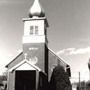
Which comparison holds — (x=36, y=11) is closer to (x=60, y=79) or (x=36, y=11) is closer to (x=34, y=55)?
(x=34, y=55)

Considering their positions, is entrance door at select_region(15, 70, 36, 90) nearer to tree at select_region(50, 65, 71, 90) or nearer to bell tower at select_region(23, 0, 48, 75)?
bell tower at select_region(23, 0, 48, 75)

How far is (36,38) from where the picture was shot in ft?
131

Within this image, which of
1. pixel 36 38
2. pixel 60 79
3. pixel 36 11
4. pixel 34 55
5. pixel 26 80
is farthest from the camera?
pixel 36 11

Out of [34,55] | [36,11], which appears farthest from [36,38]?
[36,11]

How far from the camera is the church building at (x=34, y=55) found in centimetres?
3784

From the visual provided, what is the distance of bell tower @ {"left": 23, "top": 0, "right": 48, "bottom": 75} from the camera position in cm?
3872

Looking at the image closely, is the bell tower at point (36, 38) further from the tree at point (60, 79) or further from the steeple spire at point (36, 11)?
the tree at point (60, 79)

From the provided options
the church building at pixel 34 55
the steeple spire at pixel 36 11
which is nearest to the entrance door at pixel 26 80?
the church building at pixel 34 55

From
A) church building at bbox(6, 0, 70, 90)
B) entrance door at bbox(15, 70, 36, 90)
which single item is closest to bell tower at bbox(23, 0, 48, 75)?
church building at bbox(6, 0, 70, 90)

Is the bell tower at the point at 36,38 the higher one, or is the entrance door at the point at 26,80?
the bell tower at the point at 36,38

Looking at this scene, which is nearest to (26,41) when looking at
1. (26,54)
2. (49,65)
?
(26,54)

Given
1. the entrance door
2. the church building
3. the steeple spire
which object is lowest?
the entrance door

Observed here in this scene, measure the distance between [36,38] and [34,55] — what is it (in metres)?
2.56

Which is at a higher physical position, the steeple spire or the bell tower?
the steeple spire
